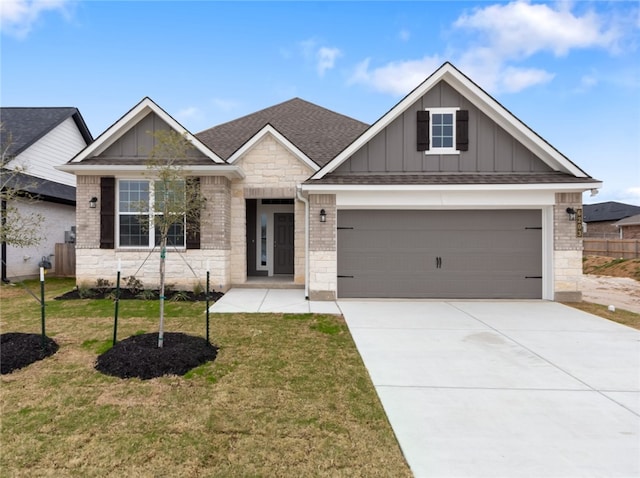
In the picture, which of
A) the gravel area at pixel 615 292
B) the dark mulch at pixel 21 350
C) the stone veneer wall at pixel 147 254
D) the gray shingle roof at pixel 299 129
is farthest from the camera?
the gray shingle roof at pixel 299 129

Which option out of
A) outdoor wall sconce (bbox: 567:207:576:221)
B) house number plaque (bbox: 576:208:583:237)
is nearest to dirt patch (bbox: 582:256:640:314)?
house number plaque (bbox: 576:208:583:237)

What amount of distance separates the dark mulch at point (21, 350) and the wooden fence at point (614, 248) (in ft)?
86.6

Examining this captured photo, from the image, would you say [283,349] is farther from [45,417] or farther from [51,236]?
[51,236]

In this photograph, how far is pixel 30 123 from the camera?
54.4 feet

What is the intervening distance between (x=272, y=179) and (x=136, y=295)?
215 inches

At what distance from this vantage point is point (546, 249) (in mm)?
9375

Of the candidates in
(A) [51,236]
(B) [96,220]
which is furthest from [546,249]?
(A) [51,236]

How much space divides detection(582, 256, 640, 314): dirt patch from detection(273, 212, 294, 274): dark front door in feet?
32.0

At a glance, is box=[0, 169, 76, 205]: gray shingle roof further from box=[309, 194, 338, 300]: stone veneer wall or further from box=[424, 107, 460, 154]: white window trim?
box=[424, 107, 460, 154]: white window trim

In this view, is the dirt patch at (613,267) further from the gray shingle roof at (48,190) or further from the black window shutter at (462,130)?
the gray shingle roof at (48,190)

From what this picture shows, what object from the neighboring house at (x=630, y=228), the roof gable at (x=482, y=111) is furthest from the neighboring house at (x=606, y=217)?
the roof gable at (x=482, y=111)

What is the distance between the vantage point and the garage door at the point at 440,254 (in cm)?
946

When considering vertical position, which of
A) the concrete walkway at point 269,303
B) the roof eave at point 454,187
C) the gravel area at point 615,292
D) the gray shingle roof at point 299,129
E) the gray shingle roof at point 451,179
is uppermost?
the gray shingle roof at point 299,129

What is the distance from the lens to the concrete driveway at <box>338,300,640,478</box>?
279 centimetres
